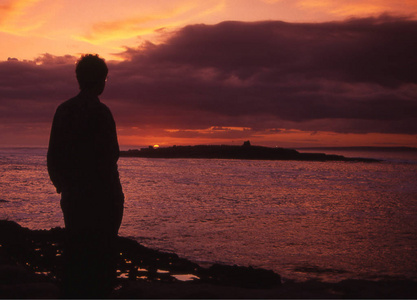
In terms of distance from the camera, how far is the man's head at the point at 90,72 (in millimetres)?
4180

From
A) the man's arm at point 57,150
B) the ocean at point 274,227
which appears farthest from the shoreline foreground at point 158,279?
the man's arm at point 57,150

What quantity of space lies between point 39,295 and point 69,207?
2264 millimetres

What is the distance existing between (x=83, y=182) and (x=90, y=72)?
112 centimetres

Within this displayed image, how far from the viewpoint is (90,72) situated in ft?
13.7

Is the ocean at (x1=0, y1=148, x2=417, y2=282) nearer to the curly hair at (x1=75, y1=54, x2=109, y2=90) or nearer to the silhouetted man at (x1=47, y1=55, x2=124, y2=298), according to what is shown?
the silhouetted man at (x1=47, y1=55, x2=124, y2=298)

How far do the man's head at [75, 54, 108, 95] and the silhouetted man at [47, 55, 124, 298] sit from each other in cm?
16

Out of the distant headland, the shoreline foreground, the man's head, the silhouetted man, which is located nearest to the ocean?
the shoreline foreground

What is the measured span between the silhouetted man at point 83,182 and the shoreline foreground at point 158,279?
1627 mm

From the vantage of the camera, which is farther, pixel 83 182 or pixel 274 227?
pixel 274 227

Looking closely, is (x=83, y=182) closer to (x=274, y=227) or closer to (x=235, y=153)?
(x=274, y=227)

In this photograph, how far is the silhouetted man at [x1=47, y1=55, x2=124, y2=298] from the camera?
4027 mm

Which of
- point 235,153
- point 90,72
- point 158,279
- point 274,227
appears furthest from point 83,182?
point 235,153

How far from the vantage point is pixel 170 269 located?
944 centimetres

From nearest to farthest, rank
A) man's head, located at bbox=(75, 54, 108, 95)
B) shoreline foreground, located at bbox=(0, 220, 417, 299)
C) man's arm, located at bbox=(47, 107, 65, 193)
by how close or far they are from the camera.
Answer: man's arm, located at bbox=(47, 107, 65, 193)
man's head, located at bbox=(75, 54, 108, 95)
shoreline foreground, located at bbox=(0, 220, 417, 299)
